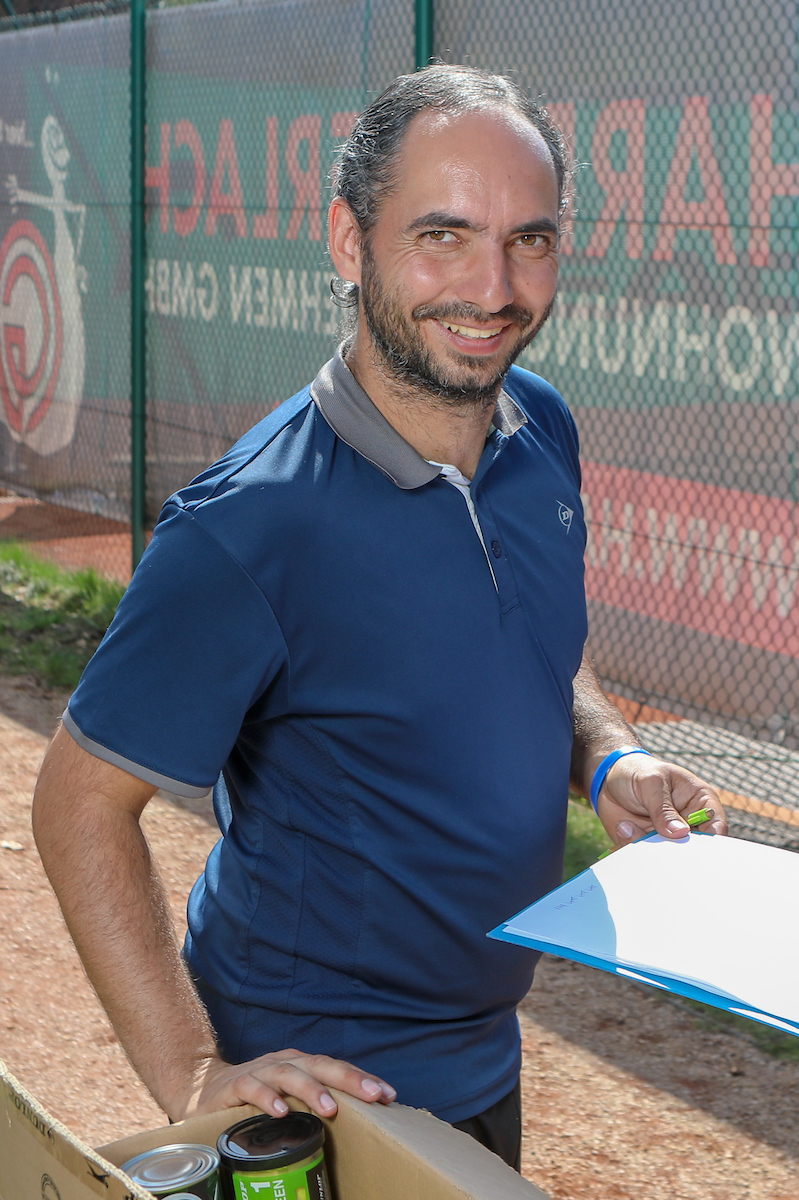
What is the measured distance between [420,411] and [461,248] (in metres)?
0.22

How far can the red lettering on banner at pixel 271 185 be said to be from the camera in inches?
262

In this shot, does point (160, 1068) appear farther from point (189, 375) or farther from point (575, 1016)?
point (189, 375)

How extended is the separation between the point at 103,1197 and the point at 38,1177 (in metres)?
0.12

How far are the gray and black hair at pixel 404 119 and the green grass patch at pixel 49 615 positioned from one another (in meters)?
5.07

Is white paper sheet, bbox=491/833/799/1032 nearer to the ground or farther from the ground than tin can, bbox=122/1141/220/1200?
farther from the ground

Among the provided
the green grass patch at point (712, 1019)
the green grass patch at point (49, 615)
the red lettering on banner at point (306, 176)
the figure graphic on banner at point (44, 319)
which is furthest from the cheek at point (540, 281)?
the figure graphic on banner at point (44, 319)

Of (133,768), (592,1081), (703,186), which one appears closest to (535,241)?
(133,768)

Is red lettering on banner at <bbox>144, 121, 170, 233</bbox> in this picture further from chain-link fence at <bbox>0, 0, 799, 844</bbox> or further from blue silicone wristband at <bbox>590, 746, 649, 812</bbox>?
blue silicone wristband at <bbox>590, 746, 649, 812</bbox>

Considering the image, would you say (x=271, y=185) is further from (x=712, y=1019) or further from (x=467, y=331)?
(x=467, y=331)

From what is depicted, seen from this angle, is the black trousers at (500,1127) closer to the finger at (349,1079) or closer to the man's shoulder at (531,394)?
the finger at (349,1079)

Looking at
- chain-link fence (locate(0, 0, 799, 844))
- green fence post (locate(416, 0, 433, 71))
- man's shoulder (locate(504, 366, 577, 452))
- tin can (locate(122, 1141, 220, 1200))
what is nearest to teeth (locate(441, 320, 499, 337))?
man's shoulder (locate(504, 366, 577, 452))

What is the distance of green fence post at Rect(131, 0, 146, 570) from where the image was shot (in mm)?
7383

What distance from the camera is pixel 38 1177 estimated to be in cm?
119

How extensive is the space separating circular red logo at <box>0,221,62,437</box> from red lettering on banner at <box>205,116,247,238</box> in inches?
72.2
